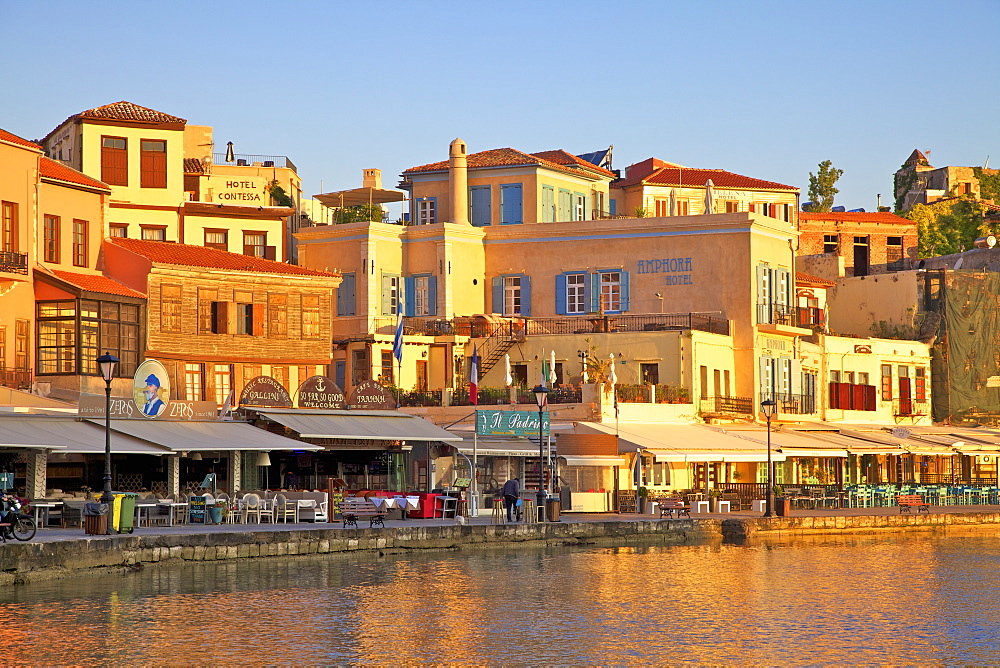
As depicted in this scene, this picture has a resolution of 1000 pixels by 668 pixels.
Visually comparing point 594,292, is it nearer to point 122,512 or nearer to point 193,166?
point 193,166

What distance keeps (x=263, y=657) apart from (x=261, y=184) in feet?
148

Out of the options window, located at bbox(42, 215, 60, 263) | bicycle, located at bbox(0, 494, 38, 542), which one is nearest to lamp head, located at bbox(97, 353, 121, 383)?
bicycle, located at bbox(0, 494, 38, 542)

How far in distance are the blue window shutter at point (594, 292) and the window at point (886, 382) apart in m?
11.6

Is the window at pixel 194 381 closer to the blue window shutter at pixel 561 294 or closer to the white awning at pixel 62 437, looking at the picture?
the white awning at pixel 62 437

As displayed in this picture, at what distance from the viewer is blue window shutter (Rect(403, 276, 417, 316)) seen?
167 ft

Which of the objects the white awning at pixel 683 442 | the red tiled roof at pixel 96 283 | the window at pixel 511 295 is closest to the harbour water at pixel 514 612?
the white awning at pixel 683 442

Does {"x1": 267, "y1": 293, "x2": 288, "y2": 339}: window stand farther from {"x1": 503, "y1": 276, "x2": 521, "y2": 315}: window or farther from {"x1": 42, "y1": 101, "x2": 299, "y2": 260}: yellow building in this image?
{"x1": 503, "y1": 276, "x2": 521, "y2": 315}: window

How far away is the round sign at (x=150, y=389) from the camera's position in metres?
34.0

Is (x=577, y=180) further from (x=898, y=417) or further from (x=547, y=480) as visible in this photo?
(x=547, y=480)

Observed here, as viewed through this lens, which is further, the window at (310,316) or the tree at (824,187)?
the tree at (824,187)

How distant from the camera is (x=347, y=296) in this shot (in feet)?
165

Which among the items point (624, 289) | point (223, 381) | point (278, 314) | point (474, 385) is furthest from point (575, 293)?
point (223, 381)

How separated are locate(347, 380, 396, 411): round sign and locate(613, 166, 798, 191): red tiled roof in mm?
26992

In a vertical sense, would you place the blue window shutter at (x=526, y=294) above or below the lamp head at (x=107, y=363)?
above
